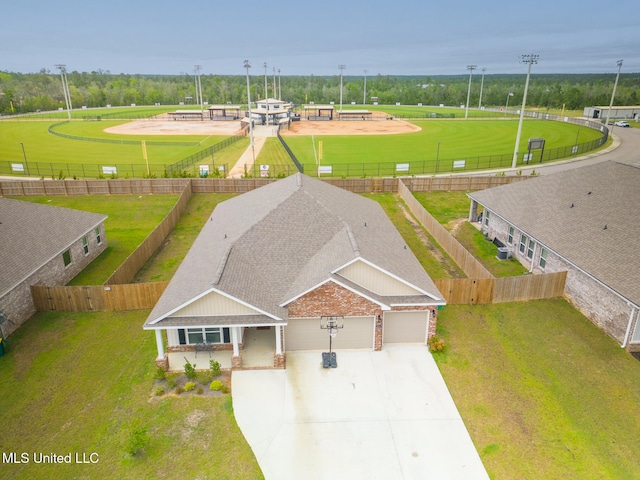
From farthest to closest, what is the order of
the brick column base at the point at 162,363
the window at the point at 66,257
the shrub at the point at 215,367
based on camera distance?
the window at the point at 66,257
the brick column base at the point at 162,363
the shrub at the point at 215,367

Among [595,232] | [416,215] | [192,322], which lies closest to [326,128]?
[416,215]

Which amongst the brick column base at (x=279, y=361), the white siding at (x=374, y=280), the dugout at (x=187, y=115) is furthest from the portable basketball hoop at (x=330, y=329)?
the dugout at (x=187, y=115)

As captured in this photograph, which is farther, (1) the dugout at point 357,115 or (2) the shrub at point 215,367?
(1) the dugout at point 357,115

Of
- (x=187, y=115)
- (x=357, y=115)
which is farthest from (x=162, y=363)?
(x=357, y=115)

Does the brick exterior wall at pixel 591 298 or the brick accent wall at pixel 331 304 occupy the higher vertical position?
the brick accent wall at pixel 331 304

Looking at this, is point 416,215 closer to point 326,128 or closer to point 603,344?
point 603,344

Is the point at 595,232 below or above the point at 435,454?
above

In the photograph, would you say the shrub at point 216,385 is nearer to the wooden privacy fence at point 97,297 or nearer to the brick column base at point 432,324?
the wooden privacy fence at point 97,297
